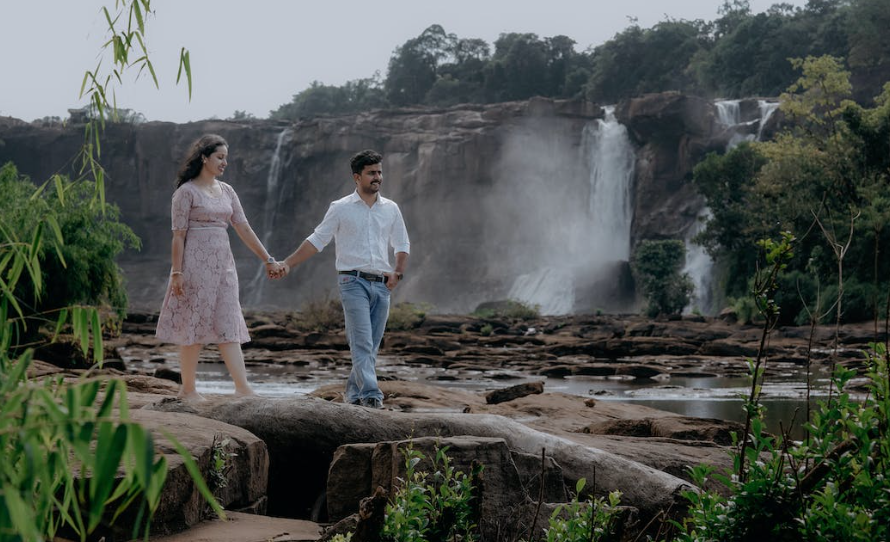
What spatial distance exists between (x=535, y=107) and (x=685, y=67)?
2083cm

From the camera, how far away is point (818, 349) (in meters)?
21.9

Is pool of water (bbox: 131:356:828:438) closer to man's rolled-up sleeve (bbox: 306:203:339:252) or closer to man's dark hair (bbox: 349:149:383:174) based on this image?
man's rolled-up sleeve (bbox: 306:203:339:252)

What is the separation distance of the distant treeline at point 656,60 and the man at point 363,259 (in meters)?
46.9

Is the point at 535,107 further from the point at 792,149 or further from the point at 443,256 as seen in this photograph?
the point at 792,149

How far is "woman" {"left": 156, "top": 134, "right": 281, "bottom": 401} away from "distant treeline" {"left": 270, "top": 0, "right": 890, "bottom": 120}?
47.4m

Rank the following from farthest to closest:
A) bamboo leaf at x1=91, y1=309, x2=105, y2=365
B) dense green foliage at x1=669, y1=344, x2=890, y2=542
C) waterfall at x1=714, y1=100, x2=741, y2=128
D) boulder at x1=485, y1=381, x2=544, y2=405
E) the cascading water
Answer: waterfall at x1=714, y1=100, x2=741, y2=128
the cascading water
boulder at x1=485, y1=381, x2=544, y2=405
dense green foliage at x1=669, y1=344, x2=890, y2=542
bamboo leaf at x1=91, y1=309, x2=105, y2=365

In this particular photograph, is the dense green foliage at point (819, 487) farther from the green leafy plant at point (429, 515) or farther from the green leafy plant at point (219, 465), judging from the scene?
the green leafy plant at point (219, 465)

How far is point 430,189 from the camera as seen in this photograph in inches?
2044

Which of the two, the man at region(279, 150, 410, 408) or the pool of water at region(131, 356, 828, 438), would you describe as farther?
the pool of water at region(131, 356, 828, 438)

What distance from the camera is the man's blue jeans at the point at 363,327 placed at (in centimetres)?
689

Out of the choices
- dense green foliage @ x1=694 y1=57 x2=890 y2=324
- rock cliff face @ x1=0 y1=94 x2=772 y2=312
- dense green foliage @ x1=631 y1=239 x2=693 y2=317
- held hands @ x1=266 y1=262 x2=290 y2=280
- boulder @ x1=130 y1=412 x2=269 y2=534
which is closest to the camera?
boulder @ x1=130 y1=412 x2=269 y2=534

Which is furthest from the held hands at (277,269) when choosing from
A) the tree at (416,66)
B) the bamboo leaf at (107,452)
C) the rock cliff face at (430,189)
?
the tree at (416,66)

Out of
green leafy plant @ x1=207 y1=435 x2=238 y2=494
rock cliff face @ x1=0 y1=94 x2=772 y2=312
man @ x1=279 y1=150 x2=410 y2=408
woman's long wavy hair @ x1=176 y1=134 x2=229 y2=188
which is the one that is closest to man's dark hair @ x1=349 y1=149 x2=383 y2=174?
man @ x1=279 y1=150 x2=410 y2=408

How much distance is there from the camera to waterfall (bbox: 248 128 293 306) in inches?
2094
